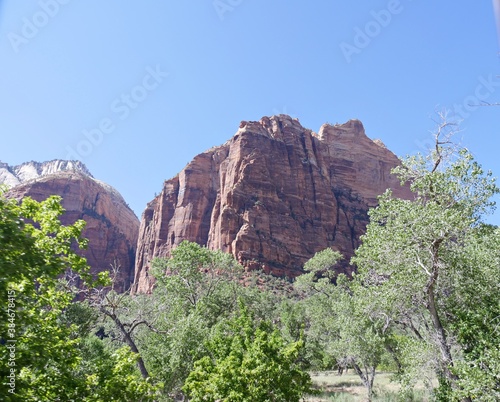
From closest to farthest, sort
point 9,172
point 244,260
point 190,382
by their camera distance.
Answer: point 190,382
point 244,260
point 9,172

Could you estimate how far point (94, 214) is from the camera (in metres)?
132

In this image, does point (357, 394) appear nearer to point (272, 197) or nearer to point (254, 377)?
point (254, 377)

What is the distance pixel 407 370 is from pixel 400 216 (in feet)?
18.2

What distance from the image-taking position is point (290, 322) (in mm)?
30516

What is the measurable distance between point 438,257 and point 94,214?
139 metres

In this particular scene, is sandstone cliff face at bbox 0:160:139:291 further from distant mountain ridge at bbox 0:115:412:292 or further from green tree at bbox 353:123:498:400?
green tree at bbox 353:123:498:400

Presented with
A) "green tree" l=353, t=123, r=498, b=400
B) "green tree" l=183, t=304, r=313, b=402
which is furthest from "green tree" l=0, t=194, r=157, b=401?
"green tree" l=353, t=123, r=498, b=400

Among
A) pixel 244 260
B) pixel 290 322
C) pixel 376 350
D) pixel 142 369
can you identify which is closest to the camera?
pixel 142 369

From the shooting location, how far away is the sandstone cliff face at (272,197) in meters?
95.5

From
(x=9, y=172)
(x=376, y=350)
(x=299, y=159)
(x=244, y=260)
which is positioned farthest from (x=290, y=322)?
(x=9, y=172)

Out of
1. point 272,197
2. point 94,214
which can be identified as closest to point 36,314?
point 272,197

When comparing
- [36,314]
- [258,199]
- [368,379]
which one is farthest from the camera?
[258,199]

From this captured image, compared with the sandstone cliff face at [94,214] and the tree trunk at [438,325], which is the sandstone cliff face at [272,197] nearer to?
the sandstone cliff face at [94,214]

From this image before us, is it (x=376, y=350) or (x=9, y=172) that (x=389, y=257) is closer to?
(x=376, y=350)
